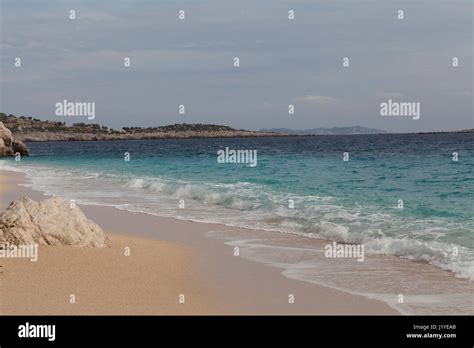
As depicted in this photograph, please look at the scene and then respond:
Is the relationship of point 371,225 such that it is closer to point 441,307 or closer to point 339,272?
point 339,272

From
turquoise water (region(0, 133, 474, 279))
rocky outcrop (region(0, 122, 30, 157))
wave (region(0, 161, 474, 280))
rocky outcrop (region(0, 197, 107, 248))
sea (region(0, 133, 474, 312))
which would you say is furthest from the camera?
rocky outcrop (region(0, 122, 30, 157))

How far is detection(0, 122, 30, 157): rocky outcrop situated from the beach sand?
67863mm

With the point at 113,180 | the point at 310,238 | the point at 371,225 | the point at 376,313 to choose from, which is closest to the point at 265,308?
the point at 376,313

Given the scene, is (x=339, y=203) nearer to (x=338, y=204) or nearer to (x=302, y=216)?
(x=338, y=204)

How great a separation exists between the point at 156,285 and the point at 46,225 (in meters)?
2.84

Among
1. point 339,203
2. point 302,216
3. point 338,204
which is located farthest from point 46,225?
point 339,203

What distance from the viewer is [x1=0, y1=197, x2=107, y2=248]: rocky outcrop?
9.90 m

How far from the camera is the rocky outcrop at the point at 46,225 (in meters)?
9.90

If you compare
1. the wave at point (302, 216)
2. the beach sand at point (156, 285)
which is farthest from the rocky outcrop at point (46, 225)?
the wave at point (302, 216)

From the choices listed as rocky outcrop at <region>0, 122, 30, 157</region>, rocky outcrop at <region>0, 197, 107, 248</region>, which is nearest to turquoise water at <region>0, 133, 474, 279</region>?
rocky outcrop at <region>0, 197, 107, 248</region>

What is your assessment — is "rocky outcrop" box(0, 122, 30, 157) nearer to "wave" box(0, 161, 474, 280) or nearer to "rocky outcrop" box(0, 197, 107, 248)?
"wave" box(0, 161, 474, 280)

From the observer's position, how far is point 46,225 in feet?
33.6

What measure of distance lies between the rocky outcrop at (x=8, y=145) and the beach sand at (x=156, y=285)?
6786 centimetres

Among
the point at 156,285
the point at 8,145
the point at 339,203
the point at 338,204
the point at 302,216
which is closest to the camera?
the point at 156,285
